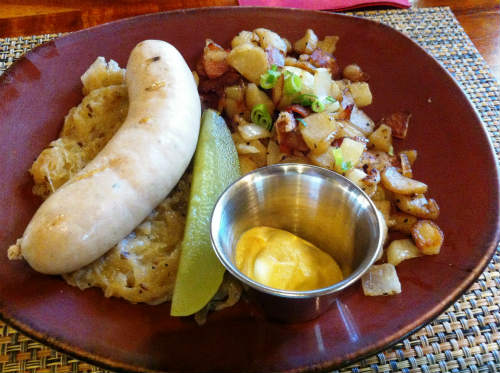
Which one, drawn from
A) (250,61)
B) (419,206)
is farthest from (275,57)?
(419,206)

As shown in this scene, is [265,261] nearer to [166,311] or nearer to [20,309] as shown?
[166,311]

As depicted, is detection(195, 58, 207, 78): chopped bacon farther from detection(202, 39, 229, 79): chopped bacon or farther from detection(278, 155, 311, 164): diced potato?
detection(278, 155, 311, 164): diced potato

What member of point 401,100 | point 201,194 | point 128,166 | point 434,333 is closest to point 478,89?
point 401,100

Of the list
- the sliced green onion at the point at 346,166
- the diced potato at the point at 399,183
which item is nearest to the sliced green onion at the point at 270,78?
the sliced green onion at the point at 346,166

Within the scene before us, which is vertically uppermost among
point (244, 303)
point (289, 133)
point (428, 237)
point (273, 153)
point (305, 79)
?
point (305, 79)

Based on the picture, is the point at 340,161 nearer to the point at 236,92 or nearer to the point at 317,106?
the point at 317,106

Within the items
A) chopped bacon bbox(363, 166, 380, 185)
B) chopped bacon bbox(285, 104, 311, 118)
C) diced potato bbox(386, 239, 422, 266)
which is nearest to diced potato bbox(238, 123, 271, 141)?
chopped bacon bbox(285, 104, 311, 118)

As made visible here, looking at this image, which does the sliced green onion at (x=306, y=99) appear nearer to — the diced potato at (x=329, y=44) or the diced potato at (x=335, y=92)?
the diced potato at (x=335, y=92)
